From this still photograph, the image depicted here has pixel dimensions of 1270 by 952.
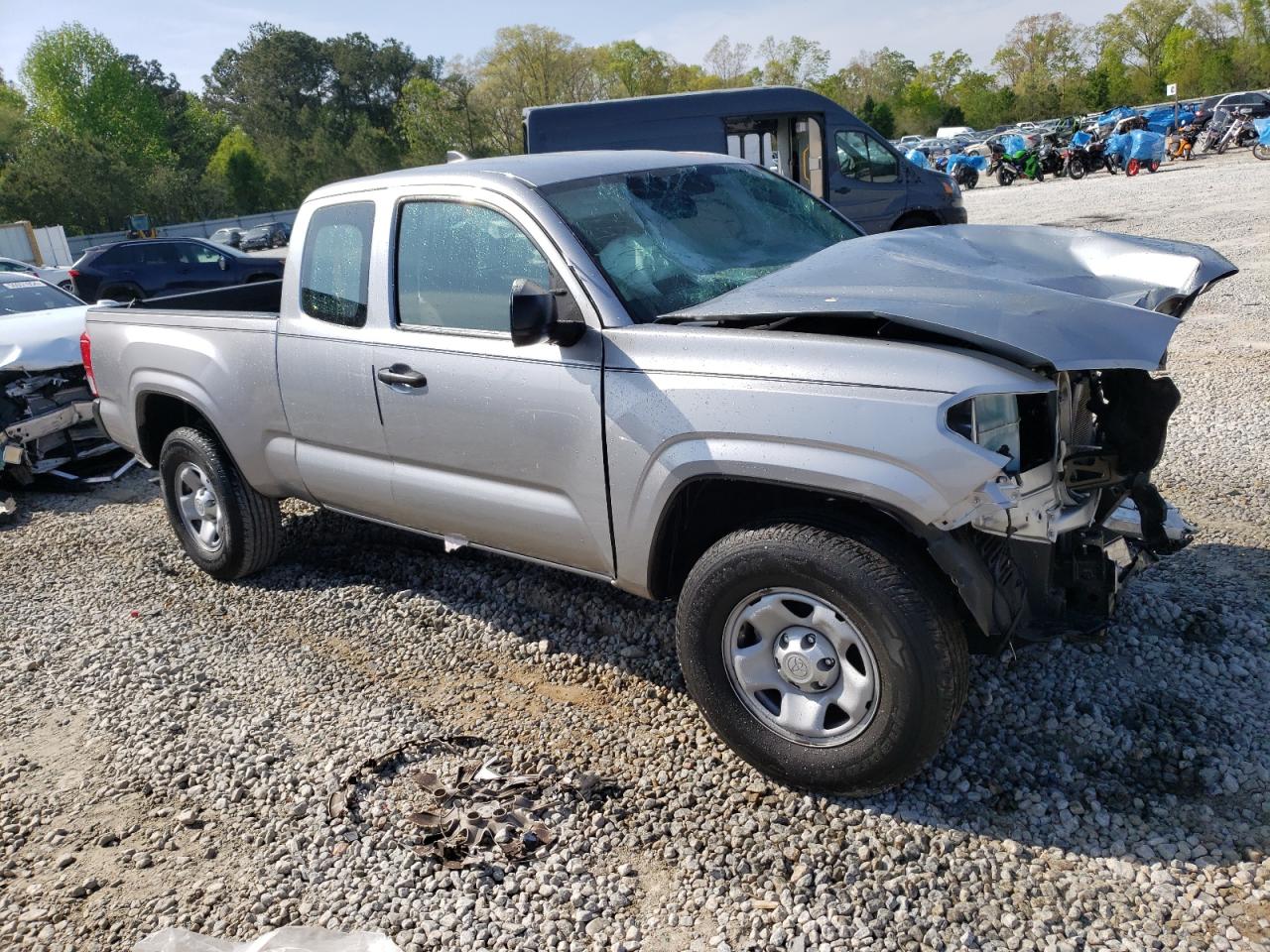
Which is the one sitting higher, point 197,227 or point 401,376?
point 401,376

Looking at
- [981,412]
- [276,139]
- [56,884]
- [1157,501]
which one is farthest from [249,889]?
[276,139]

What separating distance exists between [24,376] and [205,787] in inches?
203

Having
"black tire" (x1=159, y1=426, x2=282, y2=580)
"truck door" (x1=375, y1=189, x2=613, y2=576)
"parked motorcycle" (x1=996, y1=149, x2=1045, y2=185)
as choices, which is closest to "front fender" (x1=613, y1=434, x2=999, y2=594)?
"truck door" (x1=375, y1=189, x2=613, y2=576)

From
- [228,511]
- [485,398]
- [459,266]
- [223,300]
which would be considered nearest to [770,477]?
[485,398]

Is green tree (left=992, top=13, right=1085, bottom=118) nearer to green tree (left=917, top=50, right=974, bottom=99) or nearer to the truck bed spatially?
green tree (left=917, top=50, right=974, bottom=99)

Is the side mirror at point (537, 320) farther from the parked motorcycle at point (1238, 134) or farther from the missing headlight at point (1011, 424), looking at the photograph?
the parked motorcycle at point (1238, 134)

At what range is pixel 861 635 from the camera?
288 centimetres

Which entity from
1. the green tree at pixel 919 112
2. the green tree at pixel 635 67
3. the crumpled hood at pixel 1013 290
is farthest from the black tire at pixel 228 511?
the green tree at pixel 919 112

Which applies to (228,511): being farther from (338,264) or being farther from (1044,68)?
(1044,68)

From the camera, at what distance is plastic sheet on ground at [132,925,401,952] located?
2.65 m

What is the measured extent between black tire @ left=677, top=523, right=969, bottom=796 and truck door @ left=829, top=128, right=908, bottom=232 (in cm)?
1259

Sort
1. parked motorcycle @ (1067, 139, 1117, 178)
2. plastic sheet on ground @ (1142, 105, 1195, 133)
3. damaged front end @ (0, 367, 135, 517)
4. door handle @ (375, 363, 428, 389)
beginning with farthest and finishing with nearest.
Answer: plastic sheet on ground @ (1142, 105, 1195, 133) → parked motorcycle @ (1067, 139, 1117, 178) → damaged front end @ (0, 367, 135, 517) → door handle @ (375, 363, 428, 389)

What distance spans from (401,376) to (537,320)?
911mm

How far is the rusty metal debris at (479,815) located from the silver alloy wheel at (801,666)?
0.75 metres
